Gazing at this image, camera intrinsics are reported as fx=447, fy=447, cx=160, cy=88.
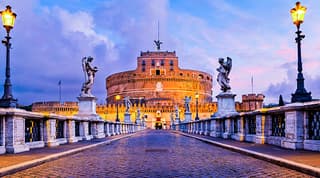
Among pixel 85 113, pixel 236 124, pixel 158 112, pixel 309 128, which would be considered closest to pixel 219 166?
pixel 309 128

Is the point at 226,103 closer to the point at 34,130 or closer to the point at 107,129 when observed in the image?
the point at 107,129

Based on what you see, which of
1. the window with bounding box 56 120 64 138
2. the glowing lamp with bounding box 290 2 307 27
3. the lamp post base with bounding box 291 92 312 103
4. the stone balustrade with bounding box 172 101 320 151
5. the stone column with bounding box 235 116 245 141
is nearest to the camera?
the stone balustrade with bounding box 172 101 320 151

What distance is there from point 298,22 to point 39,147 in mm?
10763

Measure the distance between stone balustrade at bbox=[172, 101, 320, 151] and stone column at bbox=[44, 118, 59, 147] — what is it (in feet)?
27.6

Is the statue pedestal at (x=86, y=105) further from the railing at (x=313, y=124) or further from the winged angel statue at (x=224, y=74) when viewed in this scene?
the railing at (x=313, y=124)

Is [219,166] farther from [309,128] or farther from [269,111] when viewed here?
[269,111]

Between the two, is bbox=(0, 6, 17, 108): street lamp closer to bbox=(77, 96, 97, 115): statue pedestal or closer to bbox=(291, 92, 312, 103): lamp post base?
bbox=(291, 92, 312, 103): lamp post base

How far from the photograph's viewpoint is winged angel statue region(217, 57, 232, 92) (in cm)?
2969

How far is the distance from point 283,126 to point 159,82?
473 ft

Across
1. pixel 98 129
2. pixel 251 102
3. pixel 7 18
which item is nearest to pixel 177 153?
pixel 7 18

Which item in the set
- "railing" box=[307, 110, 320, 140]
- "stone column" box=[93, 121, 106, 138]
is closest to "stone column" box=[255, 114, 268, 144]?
"railing" box=[307, 110, 320, 140]

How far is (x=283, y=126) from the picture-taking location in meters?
16.0

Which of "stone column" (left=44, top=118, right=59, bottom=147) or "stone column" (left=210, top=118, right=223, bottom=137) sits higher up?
"stone column" (left=44, top=118, right=59, bottom=147)

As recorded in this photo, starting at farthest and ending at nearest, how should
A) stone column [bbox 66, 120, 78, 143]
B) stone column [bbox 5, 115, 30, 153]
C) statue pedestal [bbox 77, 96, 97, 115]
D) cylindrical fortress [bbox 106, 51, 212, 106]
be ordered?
cylindrical fortress [bbox 106, 51, 212, 106] < statue pedestal [bbox 77, 96, 97, 115] < stone column [bbox 66, 120, 78, 143] < stone column [bbox 5, 115, 30, 153]
